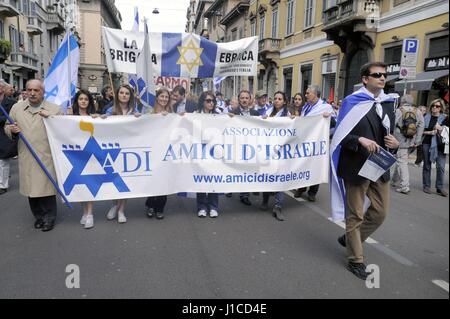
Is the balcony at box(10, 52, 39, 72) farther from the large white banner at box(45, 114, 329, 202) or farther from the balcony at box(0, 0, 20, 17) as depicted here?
the large white banner at box(45, 114, 329, 202)

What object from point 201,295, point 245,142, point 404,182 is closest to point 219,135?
point 245,142

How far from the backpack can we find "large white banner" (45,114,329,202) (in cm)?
283

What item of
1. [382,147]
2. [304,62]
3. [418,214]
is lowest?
[418,214]

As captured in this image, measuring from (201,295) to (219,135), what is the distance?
2583mm

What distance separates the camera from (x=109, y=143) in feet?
16.8

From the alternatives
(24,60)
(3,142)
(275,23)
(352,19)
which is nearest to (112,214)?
(3,142)

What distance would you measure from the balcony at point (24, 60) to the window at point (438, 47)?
29.6 meters

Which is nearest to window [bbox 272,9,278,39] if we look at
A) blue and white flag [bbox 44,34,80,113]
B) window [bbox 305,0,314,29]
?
window [bbox 305,0,314,29]

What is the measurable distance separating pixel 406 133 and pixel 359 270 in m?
4.97

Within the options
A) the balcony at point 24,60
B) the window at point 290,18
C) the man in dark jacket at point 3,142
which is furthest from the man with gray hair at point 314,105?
the balcony at point 24,60

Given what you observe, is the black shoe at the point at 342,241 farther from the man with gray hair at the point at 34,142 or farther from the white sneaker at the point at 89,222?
the man with gray hair at the point at 34,142

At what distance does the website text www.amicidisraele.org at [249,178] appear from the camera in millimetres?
5500

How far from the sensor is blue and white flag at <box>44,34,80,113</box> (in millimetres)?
6391
